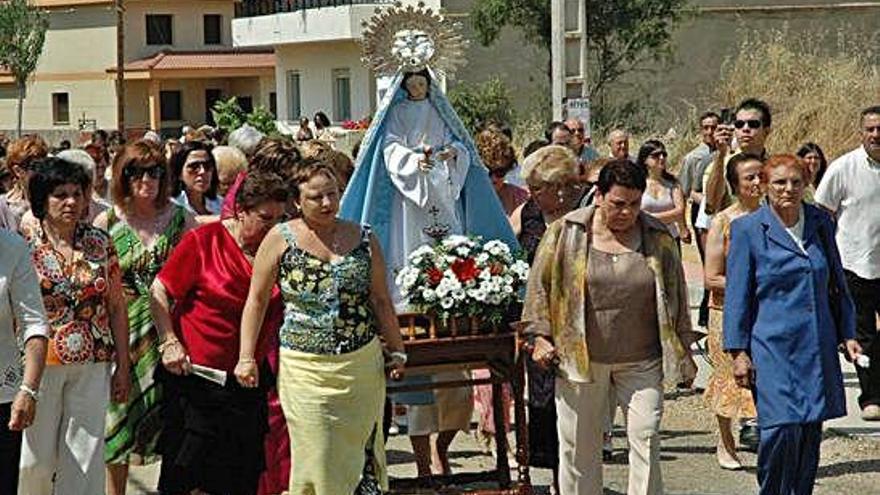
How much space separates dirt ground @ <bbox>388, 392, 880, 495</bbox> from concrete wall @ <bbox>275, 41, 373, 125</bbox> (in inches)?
1213

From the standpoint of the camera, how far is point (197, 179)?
1019 cm

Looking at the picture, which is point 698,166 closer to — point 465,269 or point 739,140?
point 739,140

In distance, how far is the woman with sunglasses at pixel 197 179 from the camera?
33.5 ft

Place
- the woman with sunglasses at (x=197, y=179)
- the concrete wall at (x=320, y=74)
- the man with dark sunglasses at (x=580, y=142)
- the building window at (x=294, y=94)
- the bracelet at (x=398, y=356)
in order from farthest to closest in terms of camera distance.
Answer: the building window at (x=294, y=94), the concrete wall at (x=320, y=74), the man with dark sunglasses at (x=580, y=142), the woman with sunglasses at (x=197, y=179), the bracelet at (x=398, y=356)

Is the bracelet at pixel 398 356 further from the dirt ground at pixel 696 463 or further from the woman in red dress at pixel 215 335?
the dirt ground at pixel 696 463

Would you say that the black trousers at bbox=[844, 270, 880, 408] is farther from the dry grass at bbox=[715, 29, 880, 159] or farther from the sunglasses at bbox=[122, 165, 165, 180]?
the dry grass at bbox=[715, 29, 880, 159]

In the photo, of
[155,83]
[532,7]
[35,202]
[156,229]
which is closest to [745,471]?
[156,229]

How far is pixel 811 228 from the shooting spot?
797 centimetres

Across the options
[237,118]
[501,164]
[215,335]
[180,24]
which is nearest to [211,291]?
[215,335]

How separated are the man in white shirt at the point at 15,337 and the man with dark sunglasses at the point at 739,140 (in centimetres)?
476

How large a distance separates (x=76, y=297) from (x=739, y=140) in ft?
14.6

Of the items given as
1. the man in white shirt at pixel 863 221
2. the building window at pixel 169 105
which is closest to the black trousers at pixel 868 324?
the man in white shirt at pixel 863 221

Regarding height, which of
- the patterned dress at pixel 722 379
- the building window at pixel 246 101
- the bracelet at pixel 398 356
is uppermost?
the building window at pixel 246 101

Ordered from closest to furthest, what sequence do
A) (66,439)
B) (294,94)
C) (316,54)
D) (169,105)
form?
(66,439), (316,54), (294,94), (169,105)
